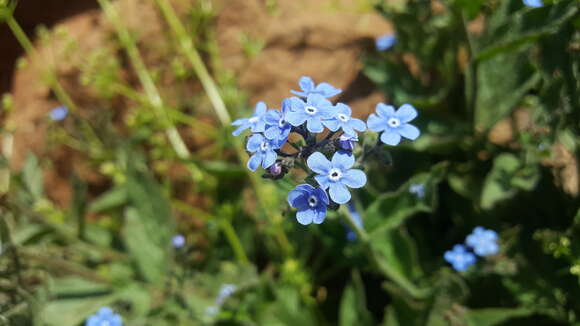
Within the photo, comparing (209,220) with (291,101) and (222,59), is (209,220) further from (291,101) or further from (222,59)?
(291,101)

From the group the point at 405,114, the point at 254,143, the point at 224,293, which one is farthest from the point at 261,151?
the point at 224,293

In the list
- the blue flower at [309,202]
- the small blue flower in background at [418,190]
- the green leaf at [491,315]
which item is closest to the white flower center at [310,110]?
the blue flower at [309,202]

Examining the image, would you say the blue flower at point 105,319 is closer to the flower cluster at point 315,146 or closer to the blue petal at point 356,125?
the flower cluster at point 315,146

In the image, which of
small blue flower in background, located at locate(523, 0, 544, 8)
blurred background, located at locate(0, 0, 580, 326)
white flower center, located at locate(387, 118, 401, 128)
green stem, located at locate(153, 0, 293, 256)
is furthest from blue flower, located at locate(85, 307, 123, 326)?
small blue flower in background, located at locate(523, 0, 544, 8)

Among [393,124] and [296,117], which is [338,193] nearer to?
[296,117]

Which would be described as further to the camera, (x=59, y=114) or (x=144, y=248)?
(x=59, y=114)

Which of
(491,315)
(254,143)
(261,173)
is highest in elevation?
(261,173)

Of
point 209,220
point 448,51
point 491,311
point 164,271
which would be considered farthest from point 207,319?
point 448,51

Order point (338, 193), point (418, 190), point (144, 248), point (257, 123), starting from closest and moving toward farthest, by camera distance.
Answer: point (338, 193) < point (257, 123) < point (418, 190) < point (144, 248)
